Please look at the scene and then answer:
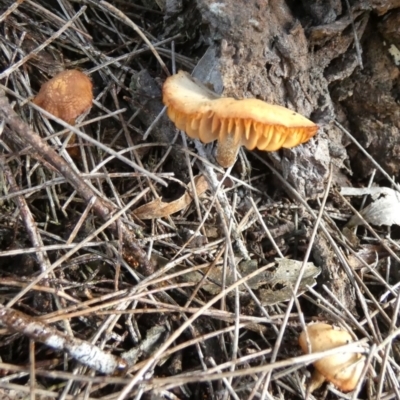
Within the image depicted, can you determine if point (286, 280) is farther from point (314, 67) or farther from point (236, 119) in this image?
point (314, 67)

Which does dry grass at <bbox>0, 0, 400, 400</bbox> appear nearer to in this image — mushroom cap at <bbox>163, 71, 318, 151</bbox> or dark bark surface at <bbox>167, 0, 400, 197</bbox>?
dark bark surface at <bbox>167, 0, 400, 197</bbox>

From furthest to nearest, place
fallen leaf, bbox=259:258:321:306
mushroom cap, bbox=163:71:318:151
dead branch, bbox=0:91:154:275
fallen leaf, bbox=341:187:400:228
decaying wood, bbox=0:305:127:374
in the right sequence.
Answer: fallen leaf, bbox=341:187:400:228 → fallen leaf, bbox=259:258:321:306 → dead branch, bbox=0:91:154:275 → mushroom cap, bbox=163:71:318:151 → decaying wood, bbox=0:305:127:374

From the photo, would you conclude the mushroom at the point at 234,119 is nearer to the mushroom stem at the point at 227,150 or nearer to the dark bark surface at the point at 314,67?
the mushroom stem at the point at 227,150

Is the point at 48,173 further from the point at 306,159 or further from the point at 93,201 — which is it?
the point at 306,159

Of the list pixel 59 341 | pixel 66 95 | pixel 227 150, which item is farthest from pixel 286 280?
pixel 66 95

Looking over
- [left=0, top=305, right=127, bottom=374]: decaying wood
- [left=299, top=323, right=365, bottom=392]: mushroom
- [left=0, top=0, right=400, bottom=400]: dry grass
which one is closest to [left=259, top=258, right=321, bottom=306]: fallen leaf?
[left=0, top=0, right=400, bottom=400]: dry grass

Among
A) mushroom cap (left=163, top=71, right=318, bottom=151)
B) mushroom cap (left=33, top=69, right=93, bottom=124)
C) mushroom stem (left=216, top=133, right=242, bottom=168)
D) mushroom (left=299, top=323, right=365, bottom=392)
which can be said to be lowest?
mushroom (left=299, top=323, right=365, bottom=392)

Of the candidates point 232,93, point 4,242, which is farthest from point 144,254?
point 232,93
